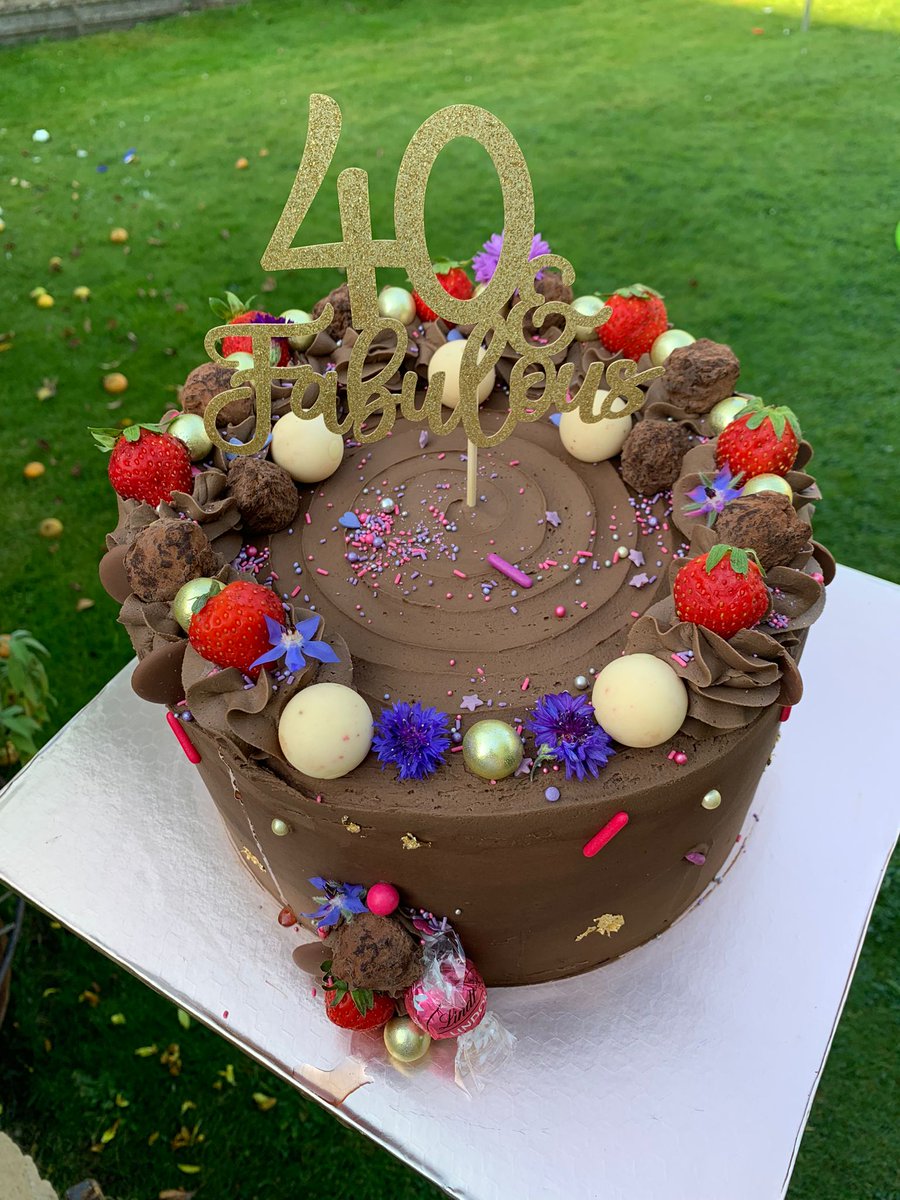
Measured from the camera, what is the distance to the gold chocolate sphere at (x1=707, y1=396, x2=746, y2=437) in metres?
2.84

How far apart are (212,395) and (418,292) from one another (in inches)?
34.3

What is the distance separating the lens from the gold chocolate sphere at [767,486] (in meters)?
2.54

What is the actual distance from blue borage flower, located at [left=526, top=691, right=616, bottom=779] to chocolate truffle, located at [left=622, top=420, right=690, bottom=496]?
2.83 feet

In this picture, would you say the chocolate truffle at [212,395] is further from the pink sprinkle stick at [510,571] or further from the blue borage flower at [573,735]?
the blue borage flower at [573,735]

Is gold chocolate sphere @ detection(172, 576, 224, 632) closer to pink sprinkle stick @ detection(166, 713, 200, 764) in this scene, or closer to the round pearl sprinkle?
pink sprinkle stick @ detection(166, 713, 200, 764)

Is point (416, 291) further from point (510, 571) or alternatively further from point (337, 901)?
point (337, 901)

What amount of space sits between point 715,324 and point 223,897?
16.9ft

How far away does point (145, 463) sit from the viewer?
2.57m

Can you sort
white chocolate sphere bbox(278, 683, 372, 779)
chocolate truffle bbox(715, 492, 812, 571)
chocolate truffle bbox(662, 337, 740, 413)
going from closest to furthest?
white chocolate sphere bbox(278, 683, 372, 779) < chocolate truffle bbox(715, 492, 812, 571) < chocolate truffle bbox(662, 337, 740, 413)

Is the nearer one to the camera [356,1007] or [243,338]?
[356,1007]

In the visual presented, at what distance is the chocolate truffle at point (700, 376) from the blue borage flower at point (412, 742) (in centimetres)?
139

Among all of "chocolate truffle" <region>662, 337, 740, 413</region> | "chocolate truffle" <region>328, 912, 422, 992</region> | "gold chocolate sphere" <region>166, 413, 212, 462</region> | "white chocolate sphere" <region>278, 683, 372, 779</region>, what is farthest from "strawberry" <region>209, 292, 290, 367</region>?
"chocolate truffle" <region>328, 912, 422, 992</region>

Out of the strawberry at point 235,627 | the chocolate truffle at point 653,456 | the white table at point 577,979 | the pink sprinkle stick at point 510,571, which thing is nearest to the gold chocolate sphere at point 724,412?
the chocolate truffle at point 653,456

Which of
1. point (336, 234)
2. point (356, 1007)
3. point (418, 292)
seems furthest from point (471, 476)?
point (336, 234)
